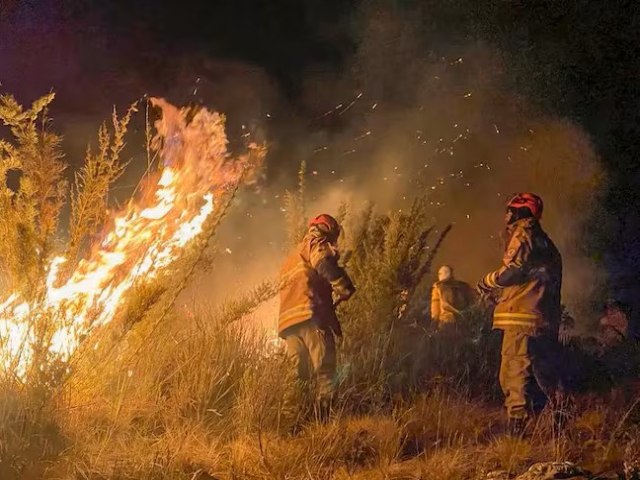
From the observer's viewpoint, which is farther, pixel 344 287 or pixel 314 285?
pixel 314 285

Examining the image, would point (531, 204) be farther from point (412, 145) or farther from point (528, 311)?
point (412, 145)

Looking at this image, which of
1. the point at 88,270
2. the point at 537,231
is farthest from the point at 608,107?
the point at 88,270

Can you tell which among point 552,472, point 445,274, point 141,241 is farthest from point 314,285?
point 445,274

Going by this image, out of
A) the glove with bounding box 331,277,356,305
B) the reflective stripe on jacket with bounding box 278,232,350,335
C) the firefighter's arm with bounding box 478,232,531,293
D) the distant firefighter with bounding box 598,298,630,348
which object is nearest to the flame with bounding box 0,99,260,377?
the reflective stripe on jacket with bounding box 278,232,350,335

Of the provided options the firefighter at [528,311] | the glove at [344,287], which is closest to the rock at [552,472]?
the firefighter at [528,311]

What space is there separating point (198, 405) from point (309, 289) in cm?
150

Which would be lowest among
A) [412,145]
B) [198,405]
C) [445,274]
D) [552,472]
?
[552,472]

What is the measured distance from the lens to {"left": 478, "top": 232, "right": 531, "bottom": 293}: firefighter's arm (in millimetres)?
5809

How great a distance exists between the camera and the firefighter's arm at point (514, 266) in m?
5.81

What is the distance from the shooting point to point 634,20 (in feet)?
33.9

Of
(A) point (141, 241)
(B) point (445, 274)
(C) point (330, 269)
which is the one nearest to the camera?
(A) point (141, 241)

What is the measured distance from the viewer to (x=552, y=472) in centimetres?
434

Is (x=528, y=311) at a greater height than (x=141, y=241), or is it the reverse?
(x=141, y=241)

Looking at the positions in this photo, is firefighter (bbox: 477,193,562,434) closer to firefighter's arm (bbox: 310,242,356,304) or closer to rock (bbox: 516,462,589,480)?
firefighter's arm (bbox: 310,242,356,304)
